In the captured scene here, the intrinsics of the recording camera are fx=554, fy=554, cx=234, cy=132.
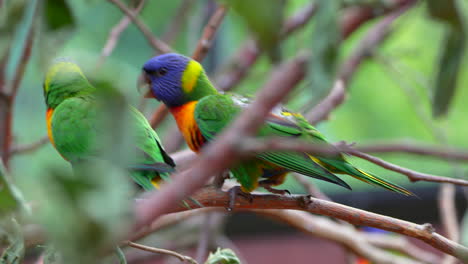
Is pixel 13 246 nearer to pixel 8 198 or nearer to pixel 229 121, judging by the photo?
pixel 8 198

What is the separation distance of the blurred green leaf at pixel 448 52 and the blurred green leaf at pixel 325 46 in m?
0.11

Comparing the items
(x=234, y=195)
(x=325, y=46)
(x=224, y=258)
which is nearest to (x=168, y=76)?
(x=234, y=195)

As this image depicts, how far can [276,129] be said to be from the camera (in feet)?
3.00

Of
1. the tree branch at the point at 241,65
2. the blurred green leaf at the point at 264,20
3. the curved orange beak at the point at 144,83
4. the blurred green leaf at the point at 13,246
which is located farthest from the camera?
the tree branch at the point at 241,65

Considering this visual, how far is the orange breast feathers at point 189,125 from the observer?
934 millimetres

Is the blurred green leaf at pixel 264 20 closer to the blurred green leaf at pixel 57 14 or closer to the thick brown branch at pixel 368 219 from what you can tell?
the blurred green leaf at pixel 57 14

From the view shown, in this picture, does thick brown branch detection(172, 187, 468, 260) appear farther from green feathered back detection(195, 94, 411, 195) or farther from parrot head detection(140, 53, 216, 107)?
parrot head detection(140, 53, 216, 107)

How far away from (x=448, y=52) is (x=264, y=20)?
0.76 feet

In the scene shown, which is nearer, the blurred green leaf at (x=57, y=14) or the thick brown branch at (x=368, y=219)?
the blurred green leaf at (x=57, y=14)

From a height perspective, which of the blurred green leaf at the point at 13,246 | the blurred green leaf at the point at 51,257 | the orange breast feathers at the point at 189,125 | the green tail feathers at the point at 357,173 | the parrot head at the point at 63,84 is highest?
the parrot head at the point at 63,84

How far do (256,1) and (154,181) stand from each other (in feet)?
1.57

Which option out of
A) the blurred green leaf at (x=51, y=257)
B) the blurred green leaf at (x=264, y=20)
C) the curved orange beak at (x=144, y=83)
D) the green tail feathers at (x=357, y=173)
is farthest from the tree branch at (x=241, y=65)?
the blurred green leaf at (x=264, y=20)

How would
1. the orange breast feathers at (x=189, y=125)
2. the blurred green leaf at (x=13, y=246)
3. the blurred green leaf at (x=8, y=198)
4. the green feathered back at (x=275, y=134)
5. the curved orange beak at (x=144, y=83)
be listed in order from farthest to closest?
the curved orange beak at (x=144, y=83)
the orange breast feathers at (x=189, y=125)
the green feathered back at (x=275, y=134)
the blurred green leaf at (x=13, y=246)
the blurred green leaf at (x=8, y=198)

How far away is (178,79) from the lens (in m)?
0.98
